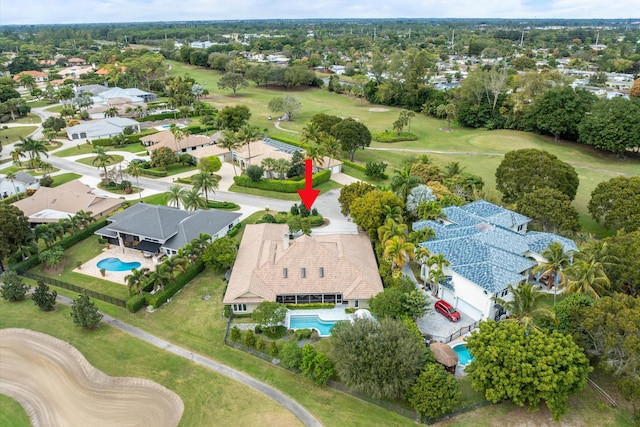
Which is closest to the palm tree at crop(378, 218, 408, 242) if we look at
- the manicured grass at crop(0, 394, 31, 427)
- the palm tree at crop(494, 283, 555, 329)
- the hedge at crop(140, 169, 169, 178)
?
the palm tree at crop(494, 283, 555, 329)

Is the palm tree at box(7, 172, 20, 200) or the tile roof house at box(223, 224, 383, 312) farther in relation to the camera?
the palm tree at box(7, 172, 20, 200)

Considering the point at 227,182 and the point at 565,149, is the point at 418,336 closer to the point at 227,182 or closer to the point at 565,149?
the point at 227,182

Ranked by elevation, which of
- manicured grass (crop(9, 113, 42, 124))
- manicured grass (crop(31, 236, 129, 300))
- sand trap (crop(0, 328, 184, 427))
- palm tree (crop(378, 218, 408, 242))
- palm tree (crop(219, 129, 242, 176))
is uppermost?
palm tree (crop(219, 129, 242, 176))

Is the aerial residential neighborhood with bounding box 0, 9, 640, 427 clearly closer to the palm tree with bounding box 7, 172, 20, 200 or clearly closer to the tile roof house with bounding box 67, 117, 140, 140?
the palm tree with bounding box 7, 172, 20, 200

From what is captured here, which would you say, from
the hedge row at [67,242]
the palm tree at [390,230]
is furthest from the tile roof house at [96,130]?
the palm tree at [390,230]

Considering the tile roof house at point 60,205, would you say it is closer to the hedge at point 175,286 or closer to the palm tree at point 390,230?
the hedge at point 175,286

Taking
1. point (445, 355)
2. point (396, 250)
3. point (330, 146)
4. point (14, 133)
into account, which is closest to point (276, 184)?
Answer: point (330, 146)
